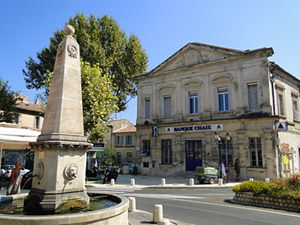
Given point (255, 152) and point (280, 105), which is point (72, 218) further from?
point (280, 105)

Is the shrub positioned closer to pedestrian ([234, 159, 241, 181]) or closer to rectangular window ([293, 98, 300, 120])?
pedestrian ([234, 159, 241, 181])

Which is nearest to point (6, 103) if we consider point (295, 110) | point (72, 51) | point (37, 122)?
point (37, 122)

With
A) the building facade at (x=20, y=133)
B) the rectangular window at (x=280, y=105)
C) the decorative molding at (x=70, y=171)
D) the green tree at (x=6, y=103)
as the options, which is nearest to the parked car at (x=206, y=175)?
the rectangular window at (x=280, y=105)

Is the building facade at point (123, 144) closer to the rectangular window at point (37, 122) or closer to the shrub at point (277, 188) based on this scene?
the rectangular window at point (37, 122)

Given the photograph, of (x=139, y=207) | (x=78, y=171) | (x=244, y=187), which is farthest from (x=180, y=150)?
(x=78, y=171)

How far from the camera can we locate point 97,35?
26406 mm

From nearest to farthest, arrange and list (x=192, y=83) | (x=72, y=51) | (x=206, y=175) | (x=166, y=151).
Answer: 1. (x=72, y=51)
2. (x=206, y=175)
3. (x=192, y=83)
4. (x=166, y=151)

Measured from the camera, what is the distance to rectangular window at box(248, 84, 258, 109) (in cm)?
1978

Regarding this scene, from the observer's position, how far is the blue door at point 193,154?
21609 millimetres

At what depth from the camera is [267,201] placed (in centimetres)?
954

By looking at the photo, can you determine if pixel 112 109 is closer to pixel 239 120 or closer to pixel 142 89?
pixel 142 89

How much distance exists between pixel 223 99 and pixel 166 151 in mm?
7363

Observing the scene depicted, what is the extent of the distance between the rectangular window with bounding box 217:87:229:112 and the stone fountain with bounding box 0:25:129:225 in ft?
54.1

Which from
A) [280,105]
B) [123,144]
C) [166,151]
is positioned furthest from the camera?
[123,144]
